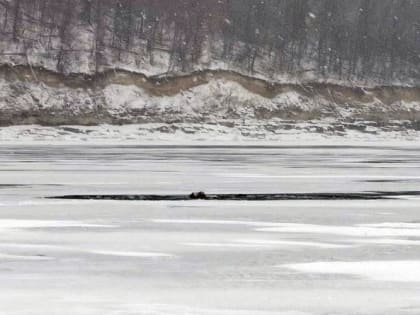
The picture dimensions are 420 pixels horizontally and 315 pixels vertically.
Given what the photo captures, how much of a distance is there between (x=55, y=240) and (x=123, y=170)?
15.2 metres

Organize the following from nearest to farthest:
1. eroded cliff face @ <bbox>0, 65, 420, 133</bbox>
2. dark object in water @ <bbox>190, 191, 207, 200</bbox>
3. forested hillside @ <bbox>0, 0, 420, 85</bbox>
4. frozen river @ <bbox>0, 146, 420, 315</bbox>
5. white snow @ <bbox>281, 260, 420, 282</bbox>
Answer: frozen river @ <bbox>0, 146, 420, 315</bbox> → white snow @ <bbox>281, 260, 420, 282</bbox> → dark object in water @ <bbox>190, 191, 207, 200</bbox> → eroded cliff face @ <bbox>0, 65, 420, 133</bbox> → forested hillside @ <bbox>0, 0, 420, 85</bbox>

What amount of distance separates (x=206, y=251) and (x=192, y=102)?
171 feet

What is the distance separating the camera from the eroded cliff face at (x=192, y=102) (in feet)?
205

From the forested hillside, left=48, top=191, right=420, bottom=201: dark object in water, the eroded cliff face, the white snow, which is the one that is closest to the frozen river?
the white snow

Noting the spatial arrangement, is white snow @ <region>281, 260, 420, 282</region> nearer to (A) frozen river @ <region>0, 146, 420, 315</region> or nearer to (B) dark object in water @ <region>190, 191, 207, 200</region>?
(A) frozen river @ <region>0, 146, 420, 315</region>

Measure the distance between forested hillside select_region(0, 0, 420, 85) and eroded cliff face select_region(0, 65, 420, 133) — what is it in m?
1.73

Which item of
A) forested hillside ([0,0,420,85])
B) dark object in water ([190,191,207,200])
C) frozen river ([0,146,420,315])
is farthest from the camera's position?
forested hillside ([0,0,420,85])

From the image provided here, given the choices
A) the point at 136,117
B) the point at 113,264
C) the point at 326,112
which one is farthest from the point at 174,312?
the point at 326,112

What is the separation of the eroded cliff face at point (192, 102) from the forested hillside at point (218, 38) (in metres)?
1.73

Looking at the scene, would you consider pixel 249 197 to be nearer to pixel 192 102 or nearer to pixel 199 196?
pixel 199 196

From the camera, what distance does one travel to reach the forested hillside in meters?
70.2

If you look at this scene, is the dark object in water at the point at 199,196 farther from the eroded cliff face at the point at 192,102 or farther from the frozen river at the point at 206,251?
the eroded cliff face at the point at 192,102

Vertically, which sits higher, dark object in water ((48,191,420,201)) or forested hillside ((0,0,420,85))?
forested hillside ((0,0,420,85))

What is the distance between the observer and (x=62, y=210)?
60.1 ft
